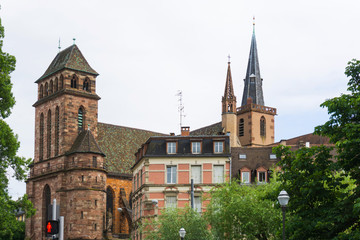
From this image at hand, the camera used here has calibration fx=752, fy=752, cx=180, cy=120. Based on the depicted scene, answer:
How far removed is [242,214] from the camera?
151 feet

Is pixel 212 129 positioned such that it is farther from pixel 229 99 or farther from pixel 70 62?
pixel 70 62

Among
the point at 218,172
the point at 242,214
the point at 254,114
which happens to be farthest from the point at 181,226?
the point at 254,114

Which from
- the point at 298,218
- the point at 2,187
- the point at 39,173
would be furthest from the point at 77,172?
the point at 298,218

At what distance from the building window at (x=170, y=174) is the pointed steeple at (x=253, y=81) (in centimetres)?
6028

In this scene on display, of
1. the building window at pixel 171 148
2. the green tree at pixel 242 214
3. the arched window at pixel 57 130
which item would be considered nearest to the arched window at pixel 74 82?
the arched window at pixel 57 130

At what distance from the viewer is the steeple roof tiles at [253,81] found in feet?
404

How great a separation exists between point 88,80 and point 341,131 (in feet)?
239

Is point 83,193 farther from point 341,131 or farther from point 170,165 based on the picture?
point 341,131

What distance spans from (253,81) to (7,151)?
8517 centimetres

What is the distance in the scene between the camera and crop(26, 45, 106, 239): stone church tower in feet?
295

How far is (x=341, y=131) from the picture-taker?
98.3ft

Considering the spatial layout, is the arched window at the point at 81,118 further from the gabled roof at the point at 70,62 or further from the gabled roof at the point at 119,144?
the gabled roof at the point at 119,144

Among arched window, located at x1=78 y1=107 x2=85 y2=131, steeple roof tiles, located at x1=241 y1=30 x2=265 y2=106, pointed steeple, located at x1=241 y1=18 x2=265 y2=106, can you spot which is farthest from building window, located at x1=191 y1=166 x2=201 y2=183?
steeple roof tiles, located at x1=241 y1=30 x2=265 y2=106

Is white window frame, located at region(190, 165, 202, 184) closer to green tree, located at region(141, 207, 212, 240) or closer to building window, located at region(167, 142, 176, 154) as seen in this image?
building window, located at region(167, 142, 176, 154)
